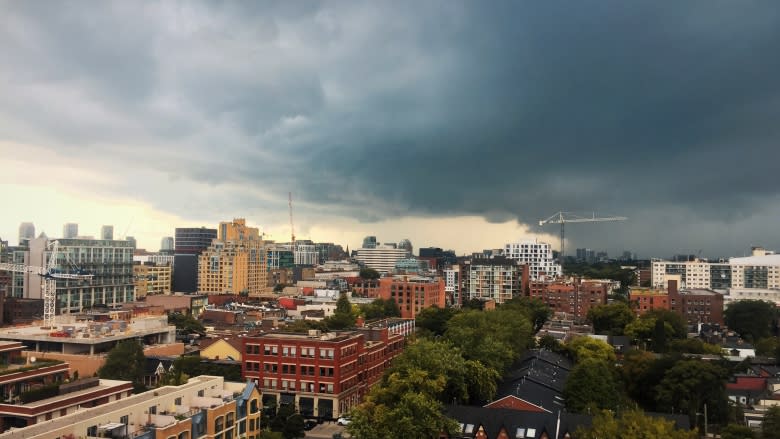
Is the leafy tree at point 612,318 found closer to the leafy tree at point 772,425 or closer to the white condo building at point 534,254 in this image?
the leafy tree at point 772,425

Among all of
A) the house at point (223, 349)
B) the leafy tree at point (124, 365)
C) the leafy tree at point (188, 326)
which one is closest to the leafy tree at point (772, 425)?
the leafy tree at point (124, 365)

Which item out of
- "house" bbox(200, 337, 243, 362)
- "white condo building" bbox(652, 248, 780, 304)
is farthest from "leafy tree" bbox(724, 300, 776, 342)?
"house" bbox(200, 337, 243, 362)

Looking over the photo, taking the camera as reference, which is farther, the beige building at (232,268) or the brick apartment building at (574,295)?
the beige building at (232,268)

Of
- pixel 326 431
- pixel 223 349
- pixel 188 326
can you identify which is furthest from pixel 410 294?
pixel 326 431

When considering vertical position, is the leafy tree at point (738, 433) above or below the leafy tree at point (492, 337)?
below

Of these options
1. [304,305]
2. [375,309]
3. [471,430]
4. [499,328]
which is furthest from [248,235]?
[471,430]

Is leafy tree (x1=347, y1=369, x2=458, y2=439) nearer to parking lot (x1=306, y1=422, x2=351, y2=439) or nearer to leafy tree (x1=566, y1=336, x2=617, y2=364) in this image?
parking lot (x1=306, y1=422, x2=351, y2=439)
